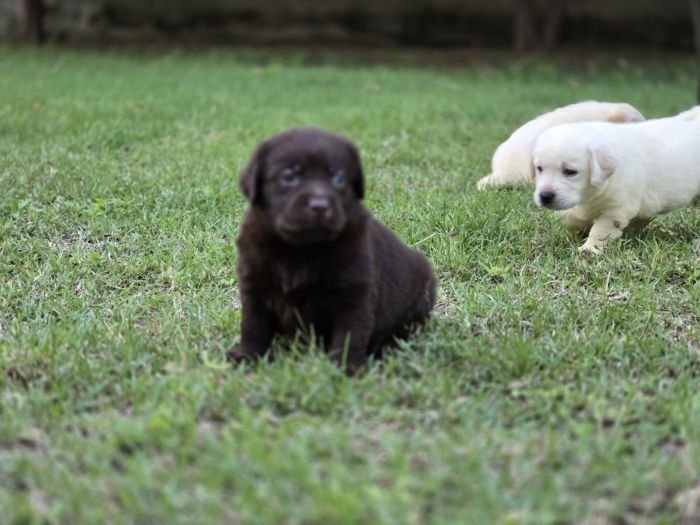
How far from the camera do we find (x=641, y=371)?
3.59 m

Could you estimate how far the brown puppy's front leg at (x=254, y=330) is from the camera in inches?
134

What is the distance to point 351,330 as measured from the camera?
10.8 ft

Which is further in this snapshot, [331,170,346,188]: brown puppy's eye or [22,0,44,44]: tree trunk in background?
[22,0,44,44]: tree trunk in background

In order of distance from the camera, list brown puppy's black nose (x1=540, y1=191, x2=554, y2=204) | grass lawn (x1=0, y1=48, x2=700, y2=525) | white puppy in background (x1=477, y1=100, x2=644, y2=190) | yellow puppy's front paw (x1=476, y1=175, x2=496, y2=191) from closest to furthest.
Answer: grass lawn (x1=0, y1=48, x2=700, y2=525), brown puppy's black nose (x1=540, y1=191, x2=554, y2=204), yellow puppy's front paw (x1=476, y1=175, x2=496, y2=191), white puppy in background (x1=477, y1=100, x2=644, y2=190)

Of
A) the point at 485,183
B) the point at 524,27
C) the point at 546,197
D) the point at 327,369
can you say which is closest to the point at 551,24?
the point at 524,27

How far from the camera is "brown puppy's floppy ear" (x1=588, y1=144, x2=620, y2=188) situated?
4961 mm

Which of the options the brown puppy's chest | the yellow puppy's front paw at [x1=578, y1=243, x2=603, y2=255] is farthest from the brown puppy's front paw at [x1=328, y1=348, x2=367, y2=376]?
the yellow puppy's front paw at [x1=578, y1=243, x2=603, y2=255]

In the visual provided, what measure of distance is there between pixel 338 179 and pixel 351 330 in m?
0.55

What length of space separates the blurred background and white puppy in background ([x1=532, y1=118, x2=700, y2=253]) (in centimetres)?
1528

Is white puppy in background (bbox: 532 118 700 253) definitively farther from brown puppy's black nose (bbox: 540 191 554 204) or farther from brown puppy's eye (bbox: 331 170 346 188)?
brown puppy's eye (bbox: 331 170 346 188)

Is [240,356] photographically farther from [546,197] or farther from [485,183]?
[485,183]

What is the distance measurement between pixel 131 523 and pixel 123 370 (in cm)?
110

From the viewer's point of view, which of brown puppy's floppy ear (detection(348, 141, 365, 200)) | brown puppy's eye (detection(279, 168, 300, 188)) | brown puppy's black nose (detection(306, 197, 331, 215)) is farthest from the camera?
brown puppy's floppy ear (detection(348, 141, 365, 200))

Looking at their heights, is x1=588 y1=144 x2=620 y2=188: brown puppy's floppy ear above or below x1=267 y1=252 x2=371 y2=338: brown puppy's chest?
above
